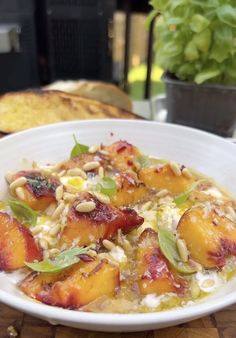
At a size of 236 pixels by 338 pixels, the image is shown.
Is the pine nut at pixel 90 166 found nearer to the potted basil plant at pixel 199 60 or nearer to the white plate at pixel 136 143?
the white plate at pixel 136 143

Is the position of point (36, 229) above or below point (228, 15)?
below

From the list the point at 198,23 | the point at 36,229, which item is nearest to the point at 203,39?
the point at 198,23

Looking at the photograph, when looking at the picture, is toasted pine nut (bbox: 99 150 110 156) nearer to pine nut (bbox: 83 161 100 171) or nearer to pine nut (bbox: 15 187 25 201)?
pine nut (bbox: 83 161 100 171)

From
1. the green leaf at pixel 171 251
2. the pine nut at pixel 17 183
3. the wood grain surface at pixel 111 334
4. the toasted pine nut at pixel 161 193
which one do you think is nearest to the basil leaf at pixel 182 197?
the toasted pine nut at pixel 161 193

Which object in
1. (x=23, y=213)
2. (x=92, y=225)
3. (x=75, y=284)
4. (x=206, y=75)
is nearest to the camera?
(x=75, y=284)

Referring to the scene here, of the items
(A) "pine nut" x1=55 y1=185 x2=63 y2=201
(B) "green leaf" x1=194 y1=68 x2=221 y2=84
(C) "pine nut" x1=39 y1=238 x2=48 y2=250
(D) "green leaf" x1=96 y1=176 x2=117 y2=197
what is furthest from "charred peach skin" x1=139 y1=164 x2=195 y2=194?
(B) "green leaf" x1=194 y1=68 x2=221 y2=84

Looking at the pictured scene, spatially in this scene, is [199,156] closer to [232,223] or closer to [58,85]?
[232,223]

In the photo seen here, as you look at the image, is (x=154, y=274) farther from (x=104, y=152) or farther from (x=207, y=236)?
(x=104, y=152)

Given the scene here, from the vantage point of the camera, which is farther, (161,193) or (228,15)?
(228,15)
